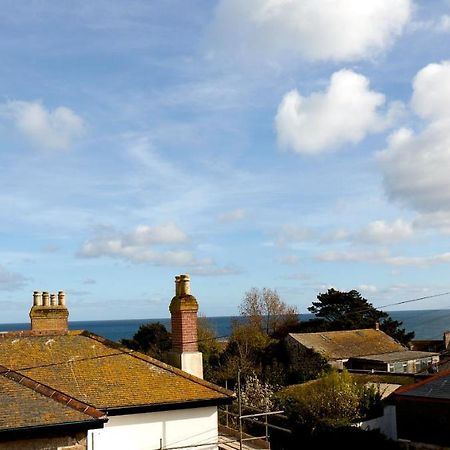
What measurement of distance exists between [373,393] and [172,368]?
17.5 meters

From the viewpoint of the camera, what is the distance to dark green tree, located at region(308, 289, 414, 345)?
204ft

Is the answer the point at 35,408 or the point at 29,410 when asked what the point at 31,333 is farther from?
the point at 29,410

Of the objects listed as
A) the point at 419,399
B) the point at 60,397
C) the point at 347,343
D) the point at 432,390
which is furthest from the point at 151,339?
the point at 60,397

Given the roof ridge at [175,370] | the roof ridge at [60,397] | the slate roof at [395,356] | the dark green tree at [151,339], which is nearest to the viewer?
the roof ridge at [60,397]

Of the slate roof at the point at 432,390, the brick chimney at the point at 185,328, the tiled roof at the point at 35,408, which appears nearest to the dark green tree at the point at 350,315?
the slate roof at the point at 432,390

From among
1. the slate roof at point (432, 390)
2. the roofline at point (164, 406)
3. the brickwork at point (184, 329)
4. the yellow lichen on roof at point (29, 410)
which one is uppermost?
the brickwork at point (184, 329)

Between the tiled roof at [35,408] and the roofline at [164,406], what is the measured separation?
212 cm

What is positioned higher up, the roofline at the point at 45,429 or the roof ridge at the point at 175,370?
the roof ridge at the point at 175,370

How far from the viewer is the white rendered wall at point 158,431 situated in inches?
572

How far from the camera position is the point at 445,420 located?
80.8 ft

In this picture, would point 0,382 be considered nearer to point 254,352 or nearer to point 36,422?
point 36,422

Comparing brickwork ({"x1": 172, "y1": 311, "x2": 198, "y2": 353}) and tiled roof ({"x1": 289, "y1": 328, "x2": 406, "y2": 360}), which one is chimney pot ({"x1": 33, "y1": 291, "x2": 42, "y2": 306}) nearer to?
brickwork ({"x1": 172, "y1": 311, "x2": 198, "y2": 353})

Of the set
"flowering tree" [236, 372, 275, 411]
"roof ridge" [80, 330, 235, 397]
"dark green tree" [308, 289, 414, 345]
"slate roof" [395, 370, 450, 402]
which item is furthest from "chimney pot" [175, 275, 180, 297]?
"dark green tree" [308, 289, 414, 345]

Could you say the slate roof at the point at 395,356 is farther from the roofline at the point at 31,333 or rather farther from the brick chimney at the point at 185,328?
the roofline at the point at 31,333
